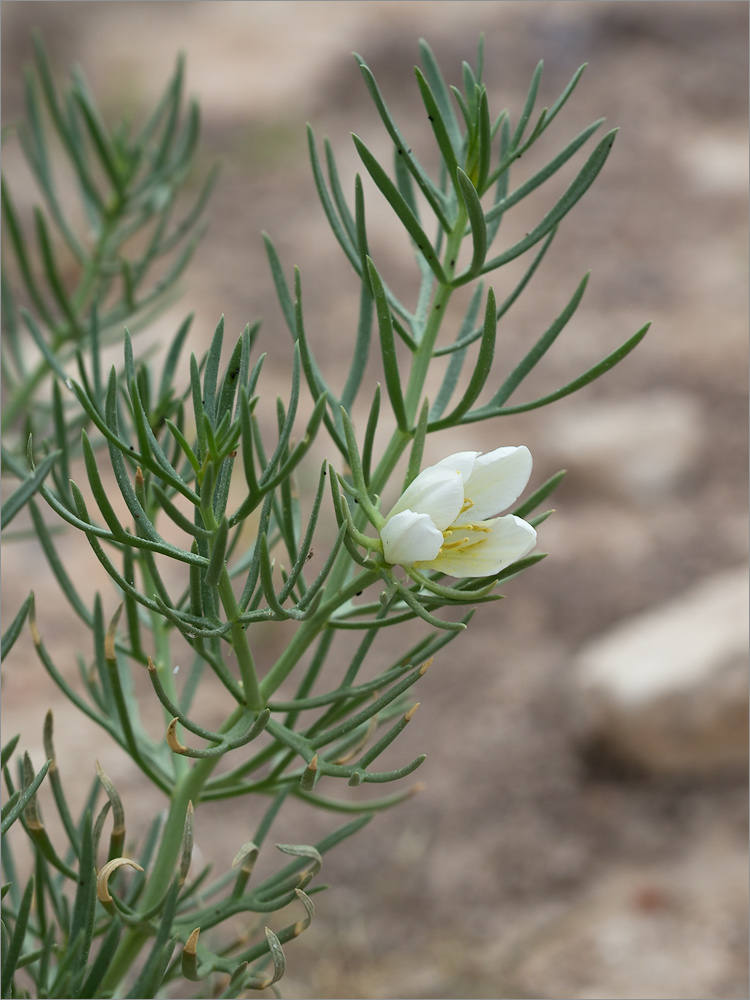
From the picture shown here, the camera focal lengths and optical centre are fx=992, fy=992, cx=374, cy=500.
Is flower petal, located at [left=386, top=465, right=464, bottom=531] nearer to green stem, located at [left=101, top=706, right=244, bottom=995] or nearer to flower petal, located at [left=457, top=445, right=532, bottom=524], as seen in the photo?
flower petal, located at [left=457, top=445, right=532, bottom=524]

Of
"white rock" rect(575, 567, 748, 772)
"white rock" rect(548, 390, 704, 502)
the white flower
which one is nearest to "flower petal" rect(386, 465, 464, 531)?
the white flower

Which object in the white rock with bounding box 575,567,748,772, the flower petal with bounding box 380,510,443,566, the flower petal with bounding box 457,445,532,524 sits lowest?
the flower petal with bounding box 380,510,443,566

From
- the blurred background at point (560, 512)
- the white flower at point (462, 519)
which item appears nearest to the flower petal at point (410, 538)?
the white flower at point (462, 519)

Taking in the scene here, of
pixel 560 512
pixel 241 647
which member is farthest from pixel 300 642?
pixel 560 512

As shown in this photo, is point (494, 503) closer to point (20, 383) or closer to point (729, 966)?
point (20, 383)

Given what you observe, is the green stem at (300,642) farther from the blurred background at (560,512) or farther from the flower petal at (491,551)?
the blurred background at (560,512)
